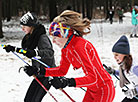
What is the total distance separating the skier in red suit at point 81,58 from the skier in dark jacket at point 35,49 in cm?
84

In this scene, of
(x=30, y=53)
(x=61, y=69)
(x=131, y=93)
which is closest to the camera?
(x=131, y=93)

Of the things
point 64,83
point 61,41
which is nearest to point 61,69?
point 61,41

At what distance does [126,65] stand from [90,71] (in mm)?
427

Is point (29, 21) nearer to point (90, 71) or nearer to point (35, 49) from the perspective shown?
point (35, 49)

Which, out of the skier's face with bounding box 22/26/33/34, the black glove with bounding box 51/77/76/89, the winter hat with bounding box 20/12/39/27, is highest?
the winter hat with bounding box 20/12/39/27

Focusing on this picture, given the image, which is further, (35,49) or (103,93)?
(35,49)

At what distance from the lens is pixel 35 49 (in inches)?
152

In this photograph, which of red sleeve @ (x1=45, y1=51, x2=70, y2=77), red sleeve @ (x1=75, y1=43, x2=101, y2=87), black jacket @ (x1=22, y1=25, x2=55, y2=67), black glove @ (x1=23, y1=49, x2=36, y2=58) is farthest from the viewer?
black jacket @ (x1=22, y1=25, x2=55, y2=67)

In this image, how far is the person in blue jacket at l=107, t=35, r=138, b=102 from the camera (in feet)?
8.81

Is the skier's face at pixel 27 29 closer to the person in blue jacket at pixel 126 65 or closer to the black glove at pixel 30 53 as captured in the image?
the black glove at pixel 30 53

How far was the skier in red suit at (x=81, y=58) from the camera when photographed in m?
2.51

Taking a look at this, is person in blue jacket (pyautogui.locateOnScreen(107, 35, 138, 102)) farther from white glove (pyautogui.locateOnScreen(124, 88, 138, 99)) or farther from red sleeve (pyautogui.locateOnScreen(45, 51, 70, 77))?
red sleeve (pyautogui.locateOnScreen(45, 51, 70, 77))

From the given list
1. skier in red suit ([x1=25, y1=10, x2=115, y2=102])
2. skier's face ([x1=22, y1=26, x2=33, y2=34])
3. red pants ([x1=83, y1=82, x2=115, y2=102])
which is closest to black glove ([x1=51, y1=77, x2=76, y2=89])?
skier in red suit ([x1=25, y1=10, x2=115, y2=102])

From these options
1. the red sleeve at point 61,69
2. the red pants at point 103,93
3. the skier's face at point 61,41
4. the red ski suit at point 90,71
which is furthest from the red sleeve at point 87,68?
the red sleeve at point 61,69
